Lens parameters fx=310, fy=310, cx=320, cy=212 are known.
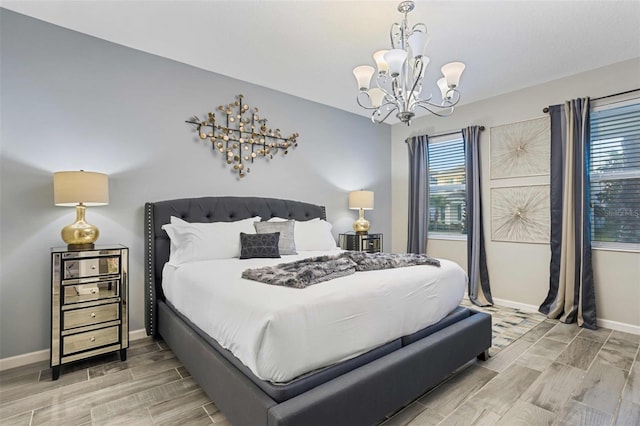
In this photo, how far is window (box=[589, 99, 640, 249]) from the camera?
116 inches

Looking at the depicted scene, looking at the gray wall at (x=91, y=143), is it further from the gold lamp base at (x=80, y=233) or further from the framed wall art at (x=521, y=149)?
the framed wall art at (x=521, y=149)

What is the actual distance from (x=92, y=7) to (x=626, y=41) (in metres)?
4.27

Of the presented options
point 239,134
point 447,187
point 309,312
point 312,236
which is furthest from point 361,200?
point 309,312

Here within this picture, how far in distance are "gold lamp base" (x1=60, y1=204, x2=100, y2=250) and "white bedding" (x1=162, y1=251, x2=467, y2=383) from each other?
83 centimetres

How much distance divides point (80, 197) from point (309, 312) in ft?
6.37

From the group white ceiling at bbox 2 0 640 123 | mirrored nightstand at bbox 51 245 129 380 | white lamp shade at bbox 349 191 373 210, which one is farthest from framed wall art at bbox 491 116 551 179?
mirrored nightstand at bbox 51 245 129 380

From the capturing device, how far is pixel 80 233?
2312mm

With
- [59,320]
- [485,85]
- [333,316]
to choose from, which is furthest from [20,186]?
[485,85]

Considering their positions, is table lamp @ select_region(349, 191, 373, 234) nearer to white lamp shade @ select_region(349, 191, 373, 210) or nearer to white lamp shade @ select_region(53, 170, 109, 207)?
white lamp shade @ select_region(349, 191, 373, 210)

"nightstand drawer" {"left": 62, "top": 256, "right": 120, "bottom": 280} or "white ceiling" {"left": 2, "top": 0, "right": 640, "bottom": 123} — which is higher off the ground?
"white ceiling" {"left": 2, "top": 0, "right": 640, "bottom": 123}

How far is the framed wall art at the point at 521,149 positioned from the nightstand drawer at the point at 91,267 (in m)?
4.12

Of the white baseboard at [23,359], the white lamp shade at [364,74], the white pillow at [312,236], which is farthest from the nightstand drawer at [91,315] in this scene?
the white lamp shade at [364,74]

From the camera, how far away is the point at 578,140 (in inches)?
124

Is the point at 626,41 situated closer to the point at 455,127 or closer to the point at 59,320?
the point at 455,127
